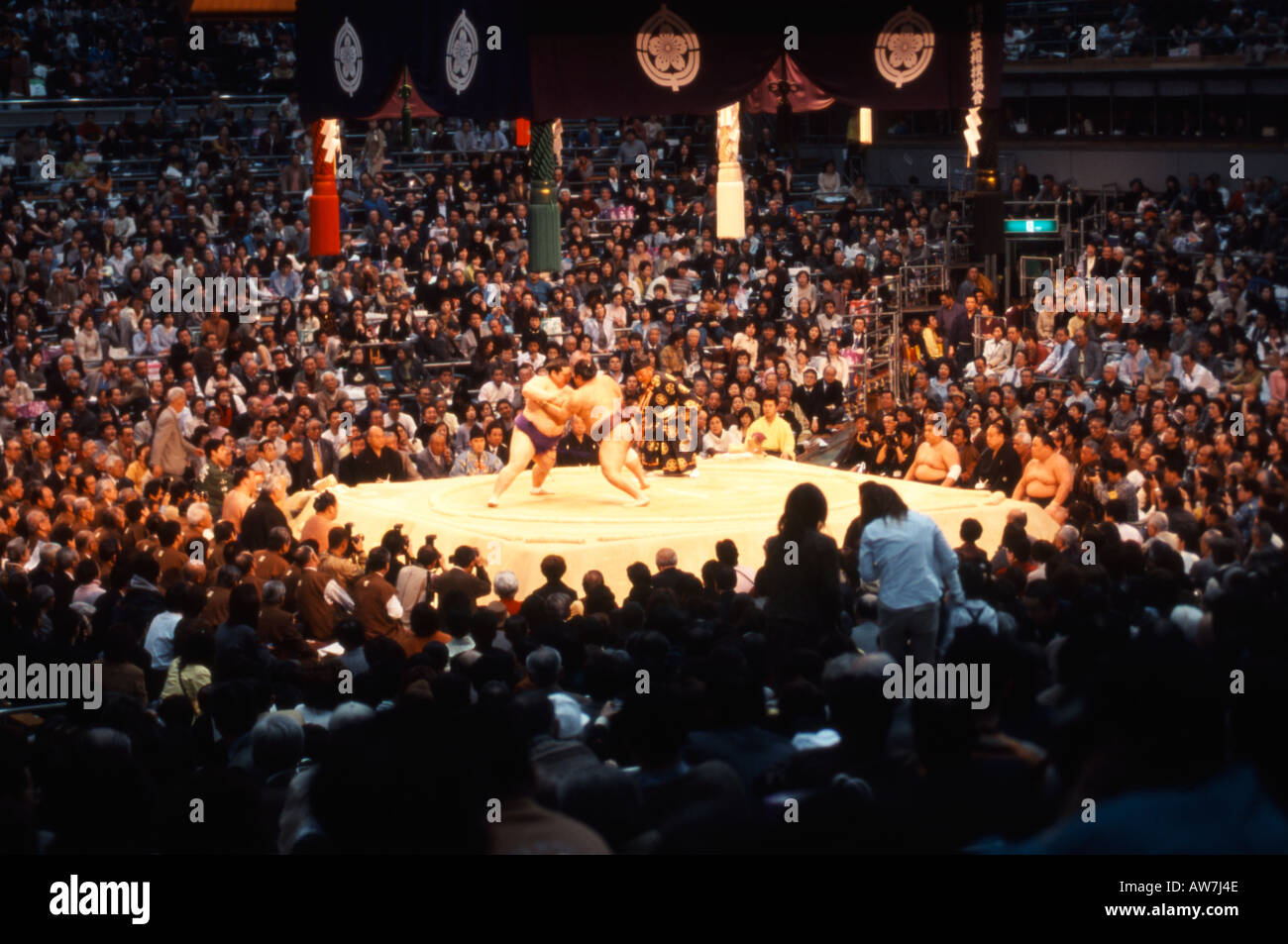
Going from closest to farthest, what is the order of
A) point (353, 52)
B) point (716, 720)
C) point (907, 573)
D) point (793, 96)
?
point (716, 720) < point (907, 573) < point (353, 52) < point (793, 96)

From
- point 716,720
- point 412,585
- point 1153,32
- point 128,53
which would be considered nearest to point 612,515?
point 412,585

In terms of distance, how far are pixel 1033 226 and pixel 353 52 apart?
18.9ft

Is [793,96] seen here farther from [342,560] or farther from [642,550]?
[342,560]

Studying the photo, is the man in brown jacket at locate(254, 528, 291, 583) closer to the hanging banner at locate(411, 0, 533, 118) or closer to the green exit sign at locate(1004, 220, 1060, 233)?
the hanging banner at locate(411, 0, 533, 118)

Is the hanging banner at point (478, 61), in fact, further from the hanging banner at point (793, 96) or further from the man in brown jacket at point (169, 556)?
the man in brown jacket at point (169, 556)

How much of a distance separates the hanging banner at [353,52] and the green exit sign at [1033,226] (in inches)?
222

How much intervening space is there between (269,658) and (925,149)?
32.0 ft

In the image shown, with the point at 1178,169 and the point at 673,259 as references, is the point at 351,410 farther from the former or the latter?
the point at 1178,169

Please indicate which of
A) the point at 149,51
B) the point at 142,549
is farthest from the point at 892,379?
the point at 149,51

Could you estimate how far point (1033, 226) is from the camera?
10.7 metres

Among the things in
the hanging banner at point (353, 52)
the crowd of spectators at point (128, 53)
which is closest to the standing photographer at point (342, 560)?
the hanging banner at point (353, 52)

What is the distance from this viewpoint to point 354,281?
33.2 ft

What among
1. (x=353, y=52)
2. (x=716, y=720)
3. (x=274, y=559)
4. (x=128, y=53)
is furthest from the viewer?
(x=128, y=53)

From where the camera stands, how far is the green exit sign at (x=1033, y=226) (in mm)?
10680
